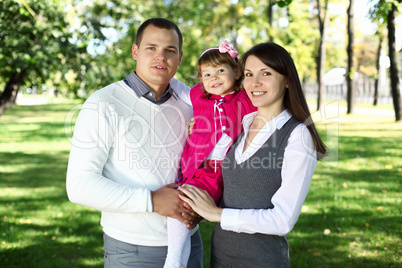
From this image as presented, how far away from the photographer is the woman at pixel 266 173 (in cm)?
214

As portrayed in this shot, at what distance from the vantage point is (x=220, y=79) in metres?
3.01

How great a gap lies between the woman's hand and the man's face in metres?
0.81

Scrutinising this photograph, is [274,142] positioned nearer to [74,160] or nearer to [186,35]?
[74,160]

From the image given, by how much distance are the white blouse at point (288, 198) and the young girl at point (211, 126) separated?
403 mm

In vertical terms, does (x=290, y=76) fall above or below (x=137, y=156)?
above

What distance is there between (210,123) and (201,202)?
28.8 inches

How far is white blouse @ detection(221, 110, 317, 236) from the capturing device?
2.12 m

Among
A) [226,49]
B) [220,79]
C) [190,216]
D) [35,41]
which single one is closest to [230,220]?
[190,216]

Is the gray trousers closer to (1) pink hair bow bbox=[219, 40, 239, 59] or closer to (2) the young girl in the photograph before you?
(2) the young girl

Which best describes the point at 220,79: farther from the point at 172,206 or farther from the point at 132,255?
the point at 132,255

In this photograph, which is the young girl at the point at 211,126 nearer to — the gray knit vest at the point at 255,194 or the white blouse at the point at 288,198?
the gray knit vest at the point at 255,194

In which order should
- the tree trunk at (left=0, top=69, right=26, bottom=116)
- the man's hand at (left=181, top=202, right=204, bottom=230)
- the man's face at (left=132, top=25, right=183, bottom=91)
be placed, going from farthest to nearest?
1. the tree trunk at (left=0, top=69, right=26, bottom=116)
2. the man's face at (left=132, top=25, right=183, bottom=91)
3. the man's hand at (left=181, top=202, right=204, bottom=230)

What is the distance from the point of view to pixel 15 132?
1684 cm

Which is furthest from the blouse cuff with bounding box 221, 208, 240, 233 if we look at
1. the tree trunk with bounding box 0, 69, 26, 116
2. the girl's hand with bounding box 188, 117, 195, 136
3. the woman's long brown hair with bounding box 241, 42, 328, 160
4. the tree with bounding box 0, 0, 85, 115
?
the tree trunk with bounding box 0, 69, 26, 116
